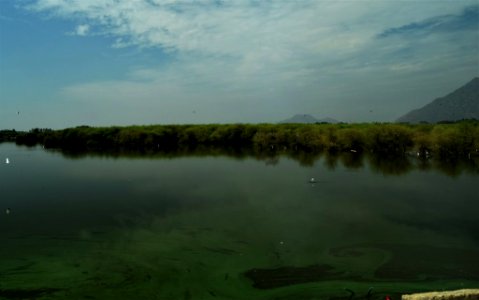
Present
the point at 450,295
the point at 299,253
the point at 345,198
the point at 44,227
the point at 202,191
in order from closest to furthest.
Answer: the point at 450,295
the point at 299,253
the point at 44,227
the point at 345,198
the point at 202,191

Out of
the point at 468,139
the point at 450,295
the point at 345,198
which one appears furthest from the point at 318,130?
the point at 450,295

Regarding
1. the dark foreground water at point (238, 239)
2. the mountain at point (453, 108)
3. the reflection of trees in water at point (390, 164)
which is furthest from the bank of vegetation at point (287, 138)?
the mountain at point (453, 108)

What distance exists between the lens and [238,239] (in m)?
14.8

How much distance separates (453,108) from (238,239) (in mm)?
174411

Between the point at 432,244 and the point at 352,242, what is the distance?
8.86 ft

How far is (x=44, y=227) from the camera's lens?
16953 millimetres

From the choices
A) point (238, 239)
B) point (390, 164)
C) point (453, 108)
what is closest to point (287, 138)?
point (390, 164)

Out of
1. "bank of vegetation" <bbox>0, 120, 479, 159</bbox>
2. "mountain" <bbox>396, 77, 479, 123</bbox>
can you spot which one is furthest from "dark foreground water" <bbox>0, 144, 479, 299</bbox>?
"mountain" <bbox>396, 77, 479, 123</bbox>

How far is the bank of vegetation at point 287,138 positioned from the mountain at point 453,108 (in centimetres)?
10046

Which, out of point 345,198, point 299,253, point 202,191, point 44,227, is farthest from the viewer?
point 202,191

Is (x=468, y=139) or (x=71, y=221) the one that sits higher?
(x=468, y=139)

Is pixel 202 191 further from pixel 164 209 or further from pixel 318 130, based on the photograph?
pixel 318 130

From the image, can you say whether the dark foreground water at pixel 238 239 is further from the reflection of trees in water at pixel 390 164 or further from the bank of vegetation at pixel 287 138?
the bank of vegetation at pixel 287 138

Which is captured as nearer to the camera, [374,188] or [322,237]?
[322,237]
